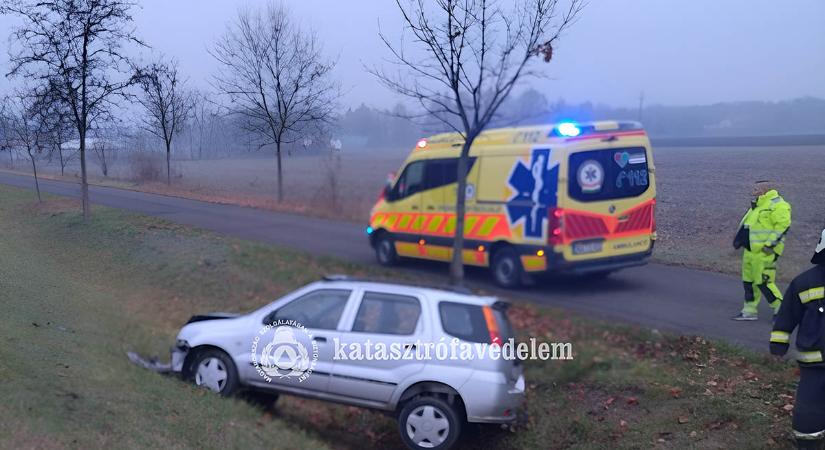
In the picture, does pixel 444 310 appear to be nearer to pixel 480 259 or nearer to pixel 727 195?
pixel 480 259

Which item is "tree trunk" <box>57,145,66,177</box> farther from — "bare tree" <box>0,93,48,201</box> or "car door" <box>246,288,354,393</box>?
"car door" <box>246,288,354,393</box>

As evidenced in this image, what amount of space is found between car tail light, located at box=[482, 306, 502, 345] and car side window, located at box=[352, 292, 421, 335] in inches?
22.9

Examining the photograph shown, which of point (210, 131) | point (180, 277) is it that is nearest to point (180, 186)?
point (210, 131)

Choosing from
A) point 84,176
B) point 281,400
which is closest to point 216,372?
point 281,400

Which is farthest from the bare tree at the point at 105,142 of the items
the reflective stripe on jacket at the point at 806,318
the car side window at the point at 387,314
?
the reflective stripe on jacket at the point at 806,318

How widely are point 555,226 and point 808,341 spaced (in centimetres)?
505

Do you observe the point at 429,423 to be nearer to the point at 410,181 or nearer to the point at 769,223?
the point at 769,223

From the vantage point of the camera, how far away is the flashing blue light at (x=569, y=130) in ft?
30.8

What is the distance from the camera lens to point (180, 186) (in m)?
17.5

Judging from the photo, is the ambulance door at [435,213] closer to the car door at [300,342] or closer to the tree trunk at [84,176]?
the car door at [300,342]

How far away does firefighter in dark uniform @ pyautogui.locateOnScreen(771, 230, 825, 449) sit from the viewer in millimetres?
4543

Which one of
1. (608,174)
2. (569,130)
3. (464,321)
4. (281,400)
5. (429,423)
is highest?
(569,130)

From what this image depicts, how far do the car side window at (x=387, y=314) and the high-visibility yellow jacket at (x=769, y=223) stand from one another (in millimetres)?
4754

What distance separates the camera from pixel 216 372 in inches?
256
